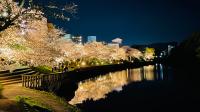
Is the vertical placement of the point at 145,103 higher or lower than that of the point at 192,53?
lower

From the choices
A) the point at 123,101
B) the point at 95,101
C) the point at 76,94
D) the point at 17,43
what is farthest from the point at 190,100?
the point at 17,43

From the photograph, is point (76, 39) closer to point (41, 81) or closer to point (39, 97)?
point (41, 81)

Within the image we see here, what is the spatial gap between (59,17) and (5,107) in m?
5.51

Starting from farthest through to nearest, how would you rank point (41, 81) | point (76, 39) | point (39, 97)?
point (76, 39), point (41, 81), point (39, 97)

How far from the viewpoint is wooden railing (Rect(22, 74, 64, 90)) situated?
82.9ft

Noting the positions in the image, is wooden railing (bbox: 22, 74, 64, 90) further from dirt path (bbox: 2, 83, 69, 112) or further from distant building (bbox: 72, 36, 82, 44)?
distant building (bbox: 72, 36, 82, 44)

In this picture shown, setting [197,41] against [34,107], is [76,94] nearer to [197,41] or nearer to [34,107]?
[34,107]

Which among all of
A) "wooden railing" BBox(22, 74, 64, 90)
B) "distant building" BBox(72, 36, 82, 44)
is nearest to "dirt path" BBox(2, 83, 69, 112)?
"wooden railing" BBox(22, 74, 64, 90)

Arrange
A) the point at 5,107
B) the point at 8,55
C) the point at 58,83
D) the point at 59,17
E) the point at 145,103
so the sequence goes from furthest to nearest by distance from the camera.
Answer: the point at 58,83 < the point at 145,103 < the point at 8,55 < the point at 59,17 < the point at 5,107

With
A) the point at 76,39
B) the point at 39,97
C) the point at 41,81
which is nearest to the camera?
the point at 39,97

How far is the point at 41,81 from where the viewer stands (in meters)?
28.0

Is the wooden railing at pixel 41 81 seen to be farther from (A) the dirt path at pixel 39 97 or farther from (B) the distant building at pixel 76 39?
(B) the distant building at pixel 76 39

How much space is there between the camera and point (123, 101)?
31281mm

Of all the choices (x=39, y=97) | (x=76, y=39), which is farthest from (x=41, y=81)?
(x=76, y=39)
